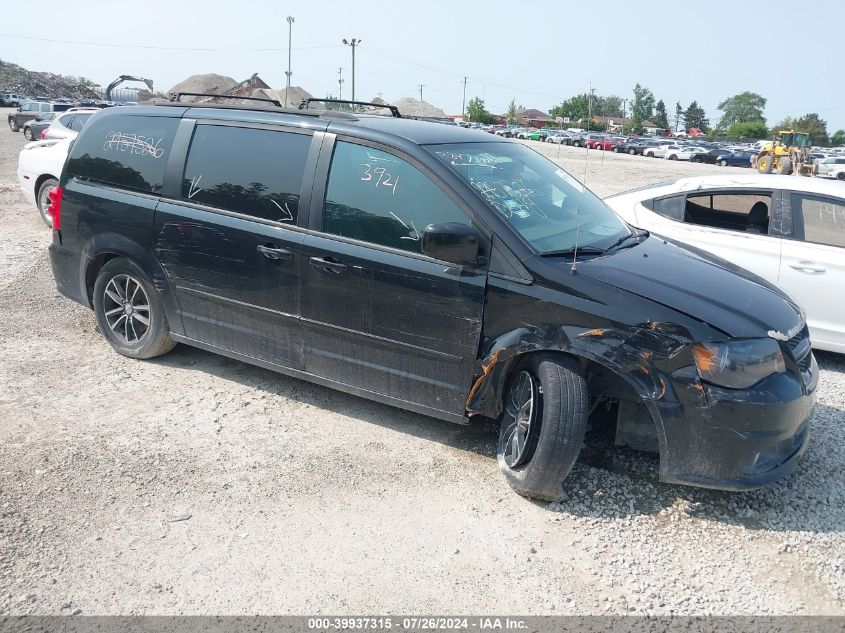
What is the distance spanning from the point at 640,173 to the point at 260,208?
2659cm

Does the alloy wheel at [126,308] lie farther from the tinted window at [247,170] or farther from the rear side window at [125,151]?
the tinted window at [247,170]

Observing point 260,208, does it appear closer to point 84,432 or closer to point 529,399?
point 84,432

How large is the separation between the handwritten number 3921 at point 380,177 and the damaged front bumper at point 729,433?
1871 mm

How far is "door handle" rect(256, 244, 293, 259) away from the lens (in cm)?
438

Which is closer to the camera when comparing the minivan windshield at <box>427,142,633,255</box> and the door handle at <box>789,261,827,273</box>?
the minivan windshield at <box>427,142,633,255</box>

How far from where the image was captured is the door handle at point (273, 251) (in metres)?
4.38

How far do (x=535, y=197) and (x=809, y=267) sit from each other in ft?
9.80

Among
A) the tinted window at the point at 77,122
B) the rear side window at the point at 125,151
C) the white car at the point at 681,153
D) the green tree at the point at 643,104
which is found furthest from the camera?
the green tree at the point at 643,104

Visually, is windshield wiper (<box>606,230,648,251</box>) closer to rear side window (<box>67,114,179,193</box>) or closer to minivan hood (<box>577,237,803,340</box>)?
minivan hood (<box>577,237,803,340</box>)

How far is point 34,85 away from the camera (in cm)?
8656

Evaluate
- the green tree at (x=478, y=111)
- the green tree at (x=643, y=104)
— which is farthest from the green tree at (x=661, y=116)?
the green tree at (x=478, y=111)

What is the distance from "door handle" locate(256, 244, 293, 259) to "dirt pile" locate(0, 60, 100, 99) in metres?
84.6

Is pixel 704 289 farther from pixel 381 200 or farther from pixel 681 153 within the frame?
pixel 681 153

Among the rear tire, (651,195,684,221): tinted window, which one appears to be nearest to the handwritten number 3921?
(651,195,684,221): tinted window
